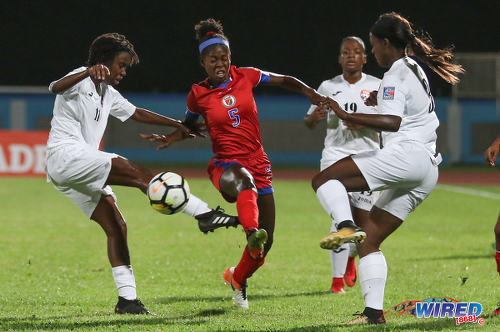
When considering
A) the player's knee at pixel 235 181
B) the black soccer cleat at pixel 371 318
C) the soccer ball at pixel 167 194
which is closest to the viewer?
the black soccer cleat at pixel 371 318

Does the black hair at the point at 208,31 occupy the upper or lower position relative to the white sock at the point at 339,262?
upper

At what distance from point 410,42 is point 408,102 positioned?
0.51 metres

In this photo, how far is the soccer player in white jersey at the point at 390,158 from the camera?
531 centimetres

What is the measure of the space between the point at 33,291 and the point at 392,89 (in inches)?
166

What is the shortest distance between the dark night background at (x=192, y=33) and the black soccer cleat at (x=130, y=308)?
26530 millimetres

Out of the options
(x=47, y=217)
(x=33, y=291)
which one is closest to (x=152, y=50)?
(x=47, y=217)

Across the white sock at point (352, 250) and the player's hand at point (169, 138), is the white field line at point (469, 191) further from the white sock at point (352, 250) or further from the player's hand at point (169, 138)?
the player's hand at point (169, 138)

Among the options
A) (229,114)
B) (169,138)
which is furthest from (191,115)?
(229,114)

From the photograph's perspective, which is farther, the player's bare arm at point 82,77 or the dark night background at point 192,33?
the dark night background at point 192,33

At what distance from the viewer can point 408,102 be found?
17.6 feet

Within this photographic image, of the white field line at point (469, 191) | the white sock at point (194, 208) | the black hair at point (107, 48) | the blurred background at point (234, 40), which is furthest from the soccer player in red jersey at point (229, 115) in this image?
the blurred background at point (234, 40)

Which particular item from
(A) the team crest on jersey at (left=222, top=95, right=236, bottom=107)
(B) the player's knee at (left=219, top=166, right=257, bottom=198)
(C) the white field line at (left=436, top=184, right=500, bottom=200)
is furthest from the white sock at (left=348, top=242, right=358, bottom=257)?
(C) the white field line at (left=436, top=184, right=500, bottom=200)

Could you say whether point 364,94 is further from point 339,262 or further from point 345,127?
point 339,262

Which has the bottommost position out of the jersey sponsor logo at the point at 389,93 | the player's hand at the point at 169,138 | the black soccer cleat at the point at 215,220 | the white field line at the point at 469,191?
the white field line at the point at 469,191
